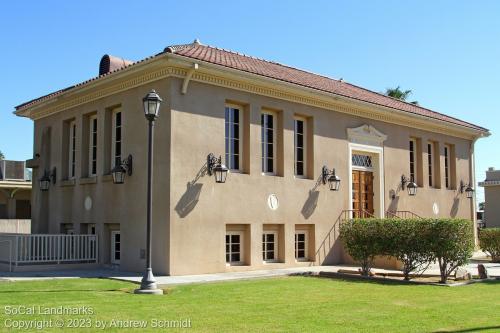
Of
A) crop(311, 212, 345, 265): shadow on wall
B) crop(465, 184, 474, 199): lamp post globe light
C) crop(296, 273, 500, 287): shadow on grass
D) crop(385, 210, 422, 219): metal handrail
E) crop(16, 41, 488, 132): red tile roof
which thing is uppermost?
crop(16, 41, 488, 132): red tile roof

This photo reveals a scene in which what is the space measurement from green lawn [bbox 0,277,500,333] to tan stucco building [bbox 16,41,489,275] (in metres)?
2.56

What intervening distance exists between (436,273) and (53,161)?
1244 centimetres

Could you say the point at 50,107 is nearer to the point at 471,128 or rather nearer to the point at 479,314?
the point at 479,314

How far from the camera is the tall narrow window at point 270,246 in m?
17.4

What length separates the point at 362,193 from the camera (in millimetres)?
21031

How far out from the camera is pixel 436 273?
16.6m

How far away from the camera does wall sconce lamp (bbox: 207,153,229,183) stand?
1555cm

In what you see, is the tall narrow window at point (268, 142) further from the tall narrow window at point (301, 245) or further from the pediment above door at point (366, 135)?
the pediment above door at point (366, 135)

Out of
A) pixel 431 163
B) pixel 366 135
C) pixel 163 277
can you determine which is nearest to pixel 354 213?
pixel 366 135

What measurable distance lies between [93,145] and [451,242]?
10.7 m

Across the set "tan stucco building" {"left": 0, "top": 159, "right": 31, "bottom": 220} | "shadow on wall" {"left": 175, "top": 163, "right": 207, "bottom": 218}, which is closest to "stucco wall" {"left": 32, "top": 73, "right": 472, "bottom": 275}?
"shadow on wall" {"left": 175, "top": 163, "right": 207, "bottom": 218}

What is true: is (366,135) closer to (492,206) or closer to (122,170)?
(122,170)

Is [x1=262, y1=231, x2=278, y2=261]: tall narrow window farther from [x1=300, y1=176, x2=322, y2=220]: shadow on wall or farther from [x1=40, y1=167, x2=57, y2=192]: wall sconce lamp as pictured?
[x1=40, y1=167, x2=57, y2=192]: wall sconce lamp

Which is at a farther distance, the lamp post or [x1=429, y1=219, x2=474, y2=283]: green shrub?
[x1=429, y1=219, x2=474, y2=283]: green shrub
